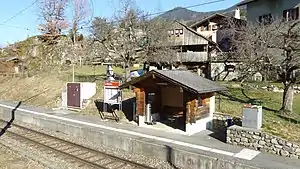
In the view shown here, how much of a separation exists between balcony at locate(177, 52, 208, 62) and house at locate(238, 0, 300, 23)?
23.5 feet

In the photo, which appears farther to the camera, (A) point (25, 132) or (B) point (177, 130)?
(A) point (25, 132)

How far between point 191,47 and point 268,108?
19884 mm

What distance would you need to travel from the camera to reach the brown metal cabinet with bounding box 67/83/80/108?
74.1 ft

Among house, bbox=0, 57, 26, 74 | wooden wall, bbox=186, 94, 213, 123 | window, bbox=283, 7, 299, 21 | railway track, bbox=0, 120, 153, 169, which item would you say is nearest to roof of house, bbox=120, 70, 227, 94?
wooden wall, bbox=186, 94, 213, 123

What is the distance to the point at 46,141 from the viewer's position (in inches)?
609

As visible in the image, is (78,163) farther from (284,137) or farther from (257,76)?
(257,76)

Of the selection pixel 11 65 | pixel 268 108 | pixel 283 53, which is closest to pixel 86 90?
pixel 268 108

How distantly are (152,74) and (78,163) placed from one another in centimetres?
550

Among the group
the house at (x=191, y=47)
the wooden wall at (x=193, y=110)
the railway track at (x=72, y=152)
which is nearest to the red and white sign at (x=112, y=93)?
the railway track at (x=72, y=152)

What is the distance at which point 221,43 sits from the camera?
136ft

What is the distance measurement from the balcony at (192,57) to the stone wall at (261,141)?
22044 millimetres

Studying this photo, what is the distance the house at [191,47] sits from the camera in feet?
114

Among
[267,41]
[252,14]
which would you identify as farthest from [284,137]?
[252,14]

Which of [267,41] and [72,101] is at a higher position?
[267,41]
